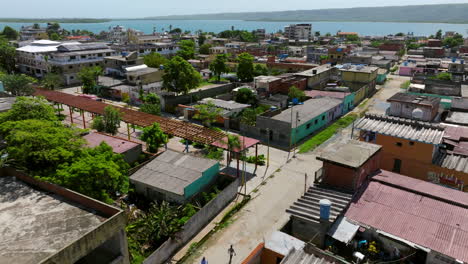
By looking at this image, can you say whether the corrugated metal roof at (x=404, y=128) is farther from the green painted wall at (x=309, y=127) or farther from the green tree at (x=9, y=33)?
the green tree at (x=9, y=33)

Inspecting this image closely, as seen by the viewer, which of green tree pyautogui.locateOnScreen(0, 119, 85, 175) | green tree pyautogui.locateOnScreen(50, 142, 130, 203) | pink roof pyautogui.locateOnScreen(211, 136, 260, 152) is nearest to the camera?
green tree pyautogui.locateOnScreen(50, 142, 130, 203)

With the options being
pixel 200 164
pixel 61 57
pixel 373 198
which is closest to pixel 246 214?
pixel 200 164

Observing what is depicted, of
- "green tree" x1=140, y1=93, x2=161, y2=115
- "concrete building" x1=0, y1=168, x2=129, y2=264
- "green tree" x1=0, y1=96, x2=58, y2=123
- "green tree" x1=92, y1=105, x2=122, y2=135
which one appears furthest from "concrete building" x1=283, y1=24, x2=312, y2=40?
"concrete building" x1=0, y1=168, x2=129, y2=264

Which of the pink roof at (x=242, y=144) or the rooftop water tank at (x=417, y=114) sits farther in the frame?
the rooftop water tank at (x=417, y=114)

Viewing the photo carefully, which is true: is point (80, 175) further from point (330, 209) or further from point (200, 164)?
point (330, 209)

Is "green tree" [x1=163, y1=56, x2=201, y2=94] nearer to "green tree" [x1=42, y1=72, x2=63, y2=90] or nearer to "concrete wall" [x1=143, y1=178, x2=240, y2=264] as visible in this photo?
"green tree" [x1=42, y1=72, x2=63, y2=90]

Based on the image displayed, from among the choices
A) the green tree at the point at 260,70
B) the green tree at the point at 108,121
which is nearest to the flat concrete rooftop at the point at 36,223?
the green tree at the point at 108,121
